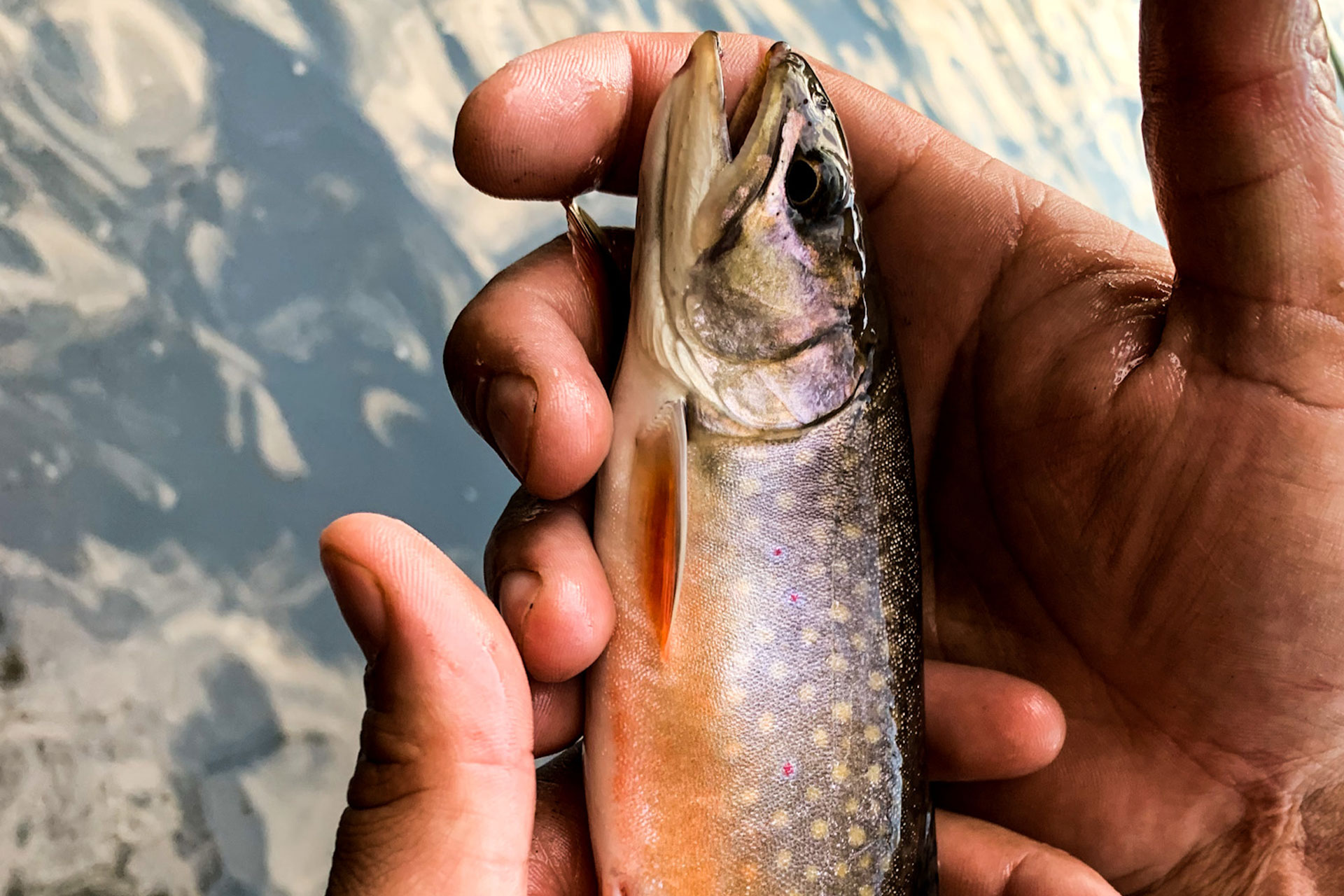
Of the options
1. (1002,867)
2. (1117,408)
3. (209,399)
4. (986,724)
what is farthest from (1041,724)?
(209,399)

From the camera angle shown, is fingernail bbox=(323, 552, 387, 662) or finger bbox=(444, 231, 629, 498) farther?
finger bbox=(444, 231, 629, 498)

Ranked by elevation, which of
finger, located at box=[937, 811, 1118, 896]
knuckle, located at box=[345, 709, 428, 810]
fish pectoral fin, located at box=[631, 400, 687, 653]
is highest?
fish pectoral fin, located at box=[631, 400, 687, 653]

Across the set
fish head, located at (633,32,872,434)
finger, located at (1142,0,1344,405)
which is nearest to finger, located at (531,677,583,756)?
fish head, located at (633,32,872,434)

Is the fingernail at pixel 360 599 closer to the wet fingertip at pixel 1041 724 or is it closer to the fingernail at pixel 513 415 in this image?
the fingernail at pixel 513 415

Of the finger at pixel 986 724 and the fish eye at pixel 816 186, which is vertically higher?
the fish eye at pixel 816 186

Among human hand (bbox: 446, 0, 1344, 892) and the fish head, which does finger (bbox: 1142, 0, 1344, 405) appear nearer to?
human hand (bbox: 446, 0, 1344, 892)

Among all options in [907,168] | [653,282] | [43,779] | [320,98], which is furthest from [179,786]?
[907,168]

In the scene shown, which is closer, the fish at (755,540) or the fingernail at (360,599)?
the fingernail at (360,599)

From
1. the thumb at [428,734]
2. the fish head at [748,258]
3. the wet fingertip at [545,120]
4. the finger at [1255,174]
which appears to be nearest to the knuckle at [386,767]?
the thumb at [428,734]

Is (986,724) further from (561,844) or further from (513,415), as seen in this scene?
(513,415)
